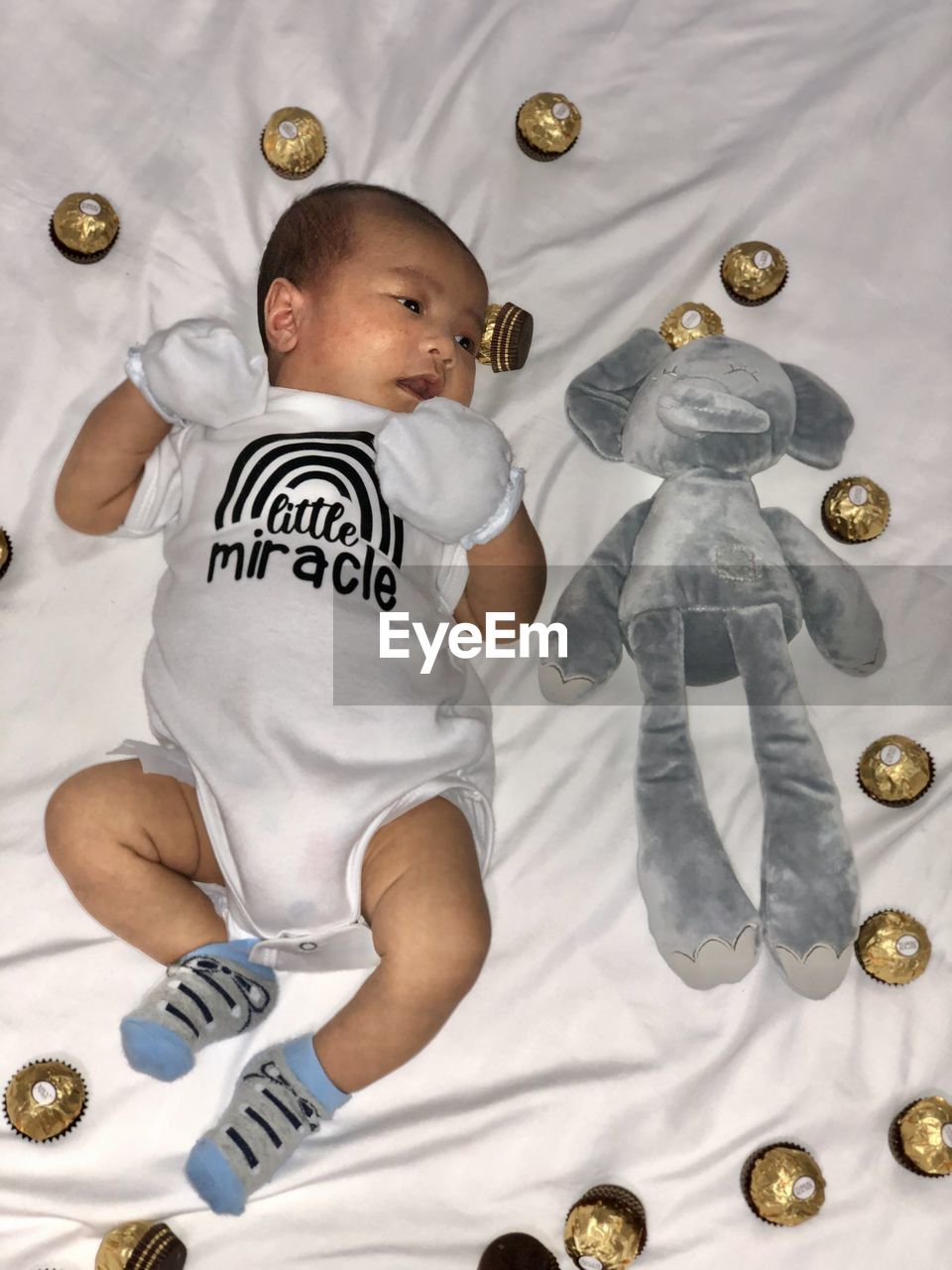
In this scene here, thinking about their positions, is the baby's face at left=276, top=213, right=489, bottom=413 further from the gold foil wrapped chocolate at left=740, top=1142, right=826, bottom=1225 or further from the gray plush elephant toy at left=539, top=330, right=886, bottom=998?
the gold foil wrapped chocolate at left=740, top=1142, right=826, bottom=1225

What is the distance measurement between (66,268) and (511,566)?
551mm

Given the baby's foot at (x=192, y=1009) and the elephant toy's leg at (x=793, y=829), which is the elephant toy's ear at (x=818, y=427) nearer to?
the elephant toy's leg at (x=793, y=829)

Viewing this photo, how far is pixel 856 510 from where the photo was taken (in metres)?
1.27

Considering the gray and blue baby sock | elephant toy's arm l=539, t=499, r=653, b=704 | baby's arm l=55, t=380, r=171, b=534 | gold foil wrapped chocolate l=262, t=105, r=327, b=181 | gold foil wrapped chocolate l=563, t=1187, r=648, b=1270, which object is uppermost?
gold foil wrapped chocolate l=262, t=105, r=327, b=181

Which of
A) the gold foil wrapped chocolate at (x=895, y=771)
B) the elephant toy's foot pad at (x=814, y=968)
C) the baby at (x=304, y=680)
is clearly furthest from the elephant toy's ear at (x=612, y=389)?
the elephant toy's foot pad at (x=814, y=968)

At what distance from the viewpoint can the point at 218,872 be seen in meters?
1.15

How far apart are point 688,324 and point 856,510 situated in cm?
24

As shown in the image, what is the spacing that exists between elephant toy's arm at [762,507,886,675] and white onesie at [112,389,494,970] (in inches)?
12.4

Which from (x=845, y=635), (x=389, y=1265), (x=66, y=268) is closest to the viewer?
(x=389, y=1265)

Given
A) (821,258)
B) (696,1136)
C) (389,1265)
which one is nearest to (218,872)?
(389,1265)

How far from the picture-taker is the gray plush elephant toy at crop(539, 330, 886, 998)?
110cm

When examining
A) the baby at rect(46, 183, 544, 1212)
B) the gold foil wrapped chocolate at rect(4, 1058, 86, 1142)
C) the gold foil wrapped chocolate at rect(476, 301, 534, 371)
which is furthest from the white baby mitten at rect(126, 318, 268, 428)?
the gold foil wrapped chocolate at rect(4, 1058, 86, 1142)

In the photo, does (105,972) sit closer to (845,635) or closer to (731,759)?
(731,759)

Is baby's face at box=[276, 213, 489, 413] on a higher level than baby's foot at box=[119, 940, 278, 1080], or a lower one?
higher
